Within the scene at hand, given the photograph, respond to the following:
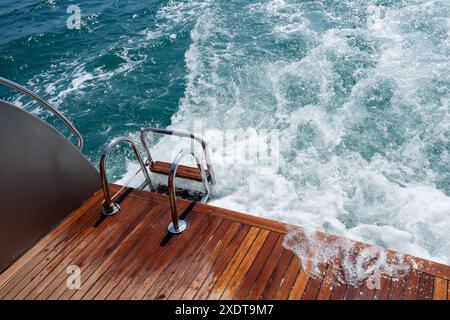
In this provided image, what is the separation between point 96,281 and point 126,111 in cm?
609

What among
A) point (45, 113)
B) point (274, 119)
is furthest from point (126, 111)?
point (274, 119)

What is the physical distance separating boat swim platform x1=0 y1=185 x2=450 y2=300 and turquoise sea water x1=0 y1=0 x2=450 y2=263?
5.05 feet

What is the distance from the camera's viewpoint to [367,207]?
527 cm

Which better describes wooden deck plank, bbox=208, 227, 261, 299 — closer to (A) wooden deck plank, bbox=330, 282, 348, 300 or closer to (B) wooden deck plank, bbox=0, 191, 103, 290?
(A) wooden deck plank, bbox=330, 282, 348, 300

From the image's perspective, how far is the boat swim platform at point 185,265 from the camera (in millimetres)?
3104

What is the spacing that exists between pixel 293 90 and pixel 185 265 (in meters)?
5.65

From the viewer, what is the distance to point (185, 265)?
3.47 m

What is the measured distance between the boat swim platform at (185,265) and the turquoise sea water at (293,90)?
1.54m

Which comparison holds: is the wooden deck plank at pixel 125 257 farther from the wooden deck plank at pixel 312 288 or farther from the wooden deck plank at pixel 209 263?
the wooden deck plank at pixel 312 288

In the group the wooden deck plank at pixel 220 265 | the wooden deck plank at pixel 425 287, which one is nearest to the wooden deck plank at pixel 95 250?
the wooden deck plank at pixel 220 265

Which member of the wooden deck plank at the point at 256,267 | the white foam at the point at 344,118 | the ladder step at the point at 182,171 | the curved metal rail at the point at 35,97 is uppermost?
Answer: the curved metal rail at the point at 35,97

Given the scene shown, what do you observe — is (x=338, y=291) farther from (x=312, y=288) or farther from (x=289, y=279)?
(x=289, y=279)

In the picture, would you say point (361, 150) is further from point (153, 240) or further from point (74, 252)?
point (74, 252)

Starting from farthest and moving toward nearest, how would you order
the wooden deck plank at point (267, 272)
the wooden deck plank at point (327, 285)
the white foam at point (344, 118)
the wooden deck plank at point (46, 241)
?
the white foam at point (344, 118) → the wooden deck plank at point (46, 241) → the wooden deck plank at point (267, 272) → the wooden deck plank at point (327, 285)
